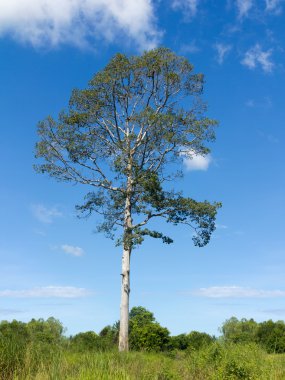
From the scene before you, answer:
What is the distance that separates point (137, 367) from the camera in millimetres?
12023

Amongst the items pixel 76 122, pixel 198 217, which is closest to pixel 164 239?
pixel 198 217

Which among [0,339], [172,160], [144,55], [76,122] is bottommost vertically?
[0,339]

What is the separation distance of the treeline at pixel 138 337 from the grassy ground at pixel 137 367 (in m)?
0.51

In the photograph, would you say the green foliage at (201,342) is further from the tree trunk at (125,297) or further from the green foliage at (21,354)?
the green foliage at (21,354)

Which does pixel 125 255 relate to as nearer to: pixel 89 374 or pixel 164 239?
pixel 164 239

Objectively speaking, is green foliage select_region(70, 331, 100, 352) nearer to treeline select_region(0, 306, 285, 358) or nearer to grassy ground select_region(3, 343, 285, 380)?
treeline select_region(0, 306, 285, 358)

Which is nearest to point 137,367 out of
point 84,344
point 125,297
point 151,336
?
point 84,344

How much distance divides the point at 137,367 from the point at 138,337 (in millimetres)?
31860

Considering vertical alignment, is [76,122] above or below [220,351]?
above

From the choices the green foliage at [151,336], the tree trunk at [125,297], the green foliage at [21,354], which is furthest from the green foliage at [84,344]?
the green foliage at [151,336]

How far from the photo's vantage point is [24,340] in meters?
12.2

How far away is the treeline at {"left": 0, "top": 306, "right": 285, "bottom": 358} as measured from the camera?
12414mm

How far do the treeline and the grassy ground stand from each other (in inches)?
20.0

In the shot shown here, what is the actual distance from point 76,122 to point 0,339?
1703 centimetres
